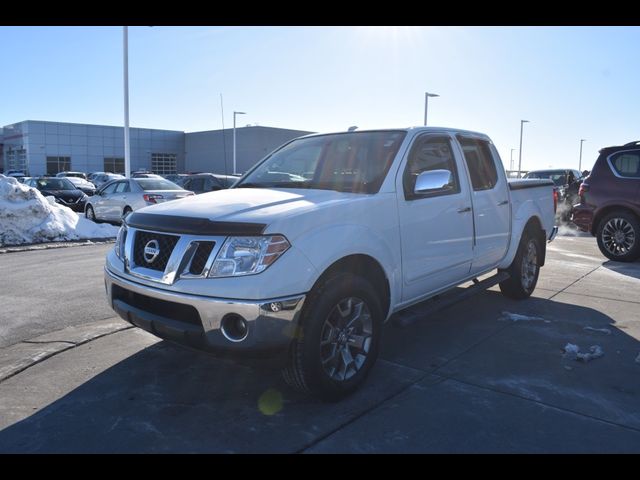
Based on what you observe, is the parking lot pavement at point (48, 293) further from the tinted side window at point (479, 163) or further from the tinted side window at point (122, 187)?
the tinted side window at point (122, 187)

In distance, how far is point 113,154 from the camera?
5988cm

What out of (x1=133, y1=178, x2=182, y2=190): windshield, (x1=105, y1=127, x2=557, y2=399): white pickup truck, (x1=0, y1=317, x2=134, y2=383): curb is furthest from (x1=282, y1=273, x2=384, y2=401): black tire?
(x1=133, y1=178, x2=182, y2=190): windshield

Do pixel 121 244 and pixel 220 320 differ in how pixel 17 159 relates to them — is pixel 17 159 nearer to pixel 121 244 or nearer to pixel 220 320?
pixel 121 244

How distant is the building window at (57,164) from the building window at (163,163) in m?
9.08

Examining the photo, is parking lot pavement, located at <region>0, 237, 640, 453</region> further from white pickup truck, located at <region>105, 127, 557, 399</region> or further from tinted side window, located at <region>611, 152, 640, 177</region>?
tinted side window, located at <region>611, 152, 640, 177</region>

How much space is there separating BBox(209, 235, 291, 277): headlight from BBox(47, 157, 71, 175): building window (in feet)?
193

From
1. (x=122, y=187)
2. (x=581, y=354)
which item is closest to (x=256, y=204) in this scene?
(x=581, y=354)

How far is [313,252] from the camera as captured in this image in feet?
10.3

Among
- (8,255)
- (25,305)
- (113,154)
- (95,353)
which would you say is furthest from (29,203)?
(113,154)

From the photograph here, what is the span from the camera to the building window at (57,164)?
55.4 m

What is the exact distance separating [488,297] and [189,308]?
14.2 ft

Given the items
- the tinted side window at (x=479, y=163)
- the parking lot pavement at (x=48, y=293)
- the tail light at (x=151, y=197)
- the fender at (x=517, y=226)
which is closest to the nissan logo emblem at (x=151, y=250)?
the parking lot pavement at (x=48, y=293)

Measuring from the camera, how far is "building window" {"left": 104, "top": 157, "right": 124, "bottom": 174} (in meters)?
59.5

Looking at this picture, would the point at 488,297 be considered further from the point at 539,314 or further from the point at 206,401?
the point at 206,401
